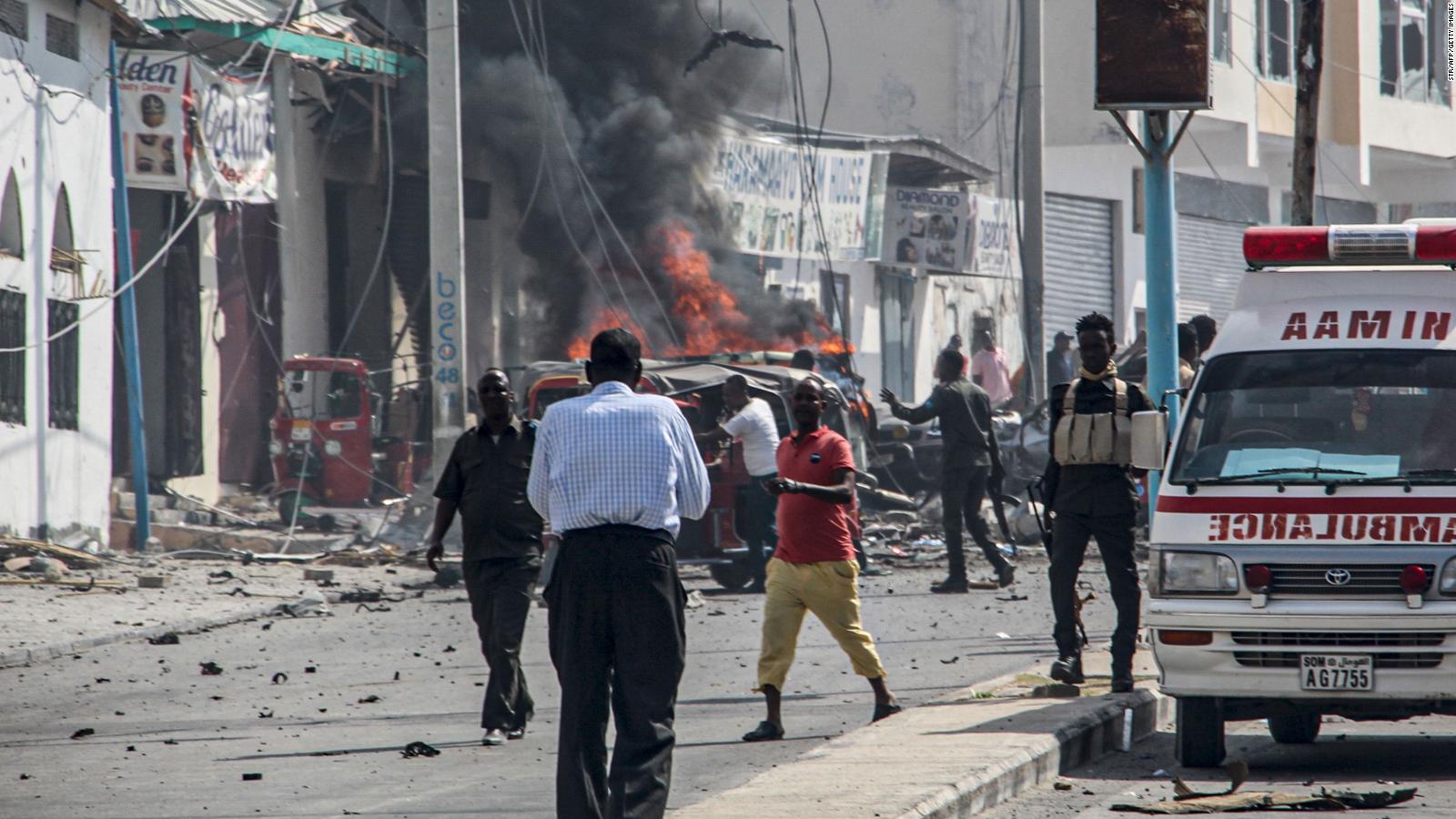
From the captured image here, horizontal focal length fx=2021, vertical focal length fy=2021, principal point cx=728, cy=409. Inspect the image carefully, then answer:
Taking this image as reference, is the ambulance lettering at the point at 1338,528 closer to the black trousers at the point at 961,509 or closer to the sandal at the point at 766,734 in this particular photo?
the sandal at the point at 766,734

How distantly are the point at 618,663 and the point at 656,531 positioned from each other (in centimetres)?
41

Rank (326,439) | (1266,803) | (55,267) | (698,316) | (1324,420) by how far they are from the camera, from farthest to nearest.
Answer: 1. (698,316)
2. (326,439)
3. (55,267)
4. (1324,420)
5. (1266,803)

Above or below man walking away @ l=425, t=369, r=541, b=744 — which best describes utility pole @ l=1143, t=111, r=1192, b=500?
above

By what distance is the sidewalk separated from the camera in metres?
6.56

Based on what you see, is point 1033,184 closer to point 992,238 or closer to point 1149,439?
point 992,238

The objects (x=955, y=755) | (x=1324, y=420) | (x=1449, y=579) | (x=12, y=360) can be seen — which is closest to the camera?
(x=1449, y=579)

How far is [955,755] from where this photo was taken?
24.8 ft

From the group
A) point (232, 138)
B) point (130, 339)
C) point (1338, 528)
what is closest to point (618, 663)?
point (1338, 528)

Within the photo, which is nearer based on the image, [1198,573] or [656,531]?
[656,531]

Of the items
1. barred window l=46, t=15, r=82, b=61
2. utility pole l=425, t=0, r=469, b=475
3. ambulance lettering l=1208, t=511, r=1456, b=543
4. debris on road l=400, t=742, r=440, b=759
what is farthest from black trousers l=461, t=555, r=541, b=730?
barred window l=46, t=15, r=82, b=61

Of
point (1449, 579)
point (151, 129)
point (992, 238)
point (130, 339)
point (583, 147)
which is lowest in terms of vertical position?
point (1449, 579)

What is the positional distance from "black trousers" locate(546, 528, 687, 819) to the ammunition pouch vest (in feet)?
12.9

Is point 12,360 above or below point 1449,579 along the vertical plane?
above

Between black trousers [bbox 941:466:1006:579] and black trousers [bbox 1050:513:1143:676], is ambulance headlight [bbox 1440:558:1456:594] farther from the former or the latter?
black trousers [bbox 941:466:1006:579]
